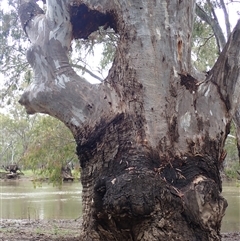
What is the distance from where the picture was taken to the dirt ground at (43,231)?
8.20 metres

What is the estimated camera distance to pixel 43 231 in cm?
952

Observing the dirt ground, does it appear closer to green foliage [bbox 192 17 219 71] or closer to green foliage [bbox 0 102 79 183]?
green foliage [bbox 0 102 79 183]

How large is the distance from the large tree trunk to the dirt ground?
14.7 ft

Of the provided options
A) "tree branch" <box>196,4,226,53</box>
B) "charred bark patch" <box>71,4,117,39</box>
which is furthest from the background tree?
"charred bark patch" <box>71,4,117,39</box>

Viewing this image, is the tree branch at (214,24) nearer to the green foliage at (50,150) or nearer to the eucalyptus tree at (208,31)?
the eucalyptus tree at (208,31)

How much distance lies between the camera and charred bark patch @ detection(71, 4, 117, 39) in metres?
4.01

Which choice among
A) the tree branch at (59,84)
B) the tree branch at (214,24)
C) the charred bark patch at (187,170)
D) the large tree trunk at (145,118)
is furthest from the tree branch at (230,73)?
the tree branch at (214,24)

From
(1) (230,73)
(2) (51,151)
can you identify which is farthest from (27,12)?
(2) (51,151)

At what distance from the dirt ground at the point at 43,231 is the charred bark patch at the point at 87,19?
4390 mm

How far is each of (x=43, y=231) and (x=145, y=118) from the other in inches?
267

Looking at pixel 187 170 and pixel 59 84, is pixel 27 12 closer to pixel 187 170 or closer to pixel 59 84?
pixel 59 84

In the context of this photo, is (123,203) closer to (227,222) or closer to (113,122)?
(113,122)

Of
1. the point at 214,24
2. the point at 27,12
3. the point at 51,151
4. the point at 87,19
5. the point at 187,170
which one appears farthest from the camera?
the point at 51,151

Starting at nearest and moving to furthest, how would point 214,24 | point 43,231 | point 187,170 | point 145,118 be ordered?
point 187,170 < point 145,118 < point 43,231 < point 214,24
